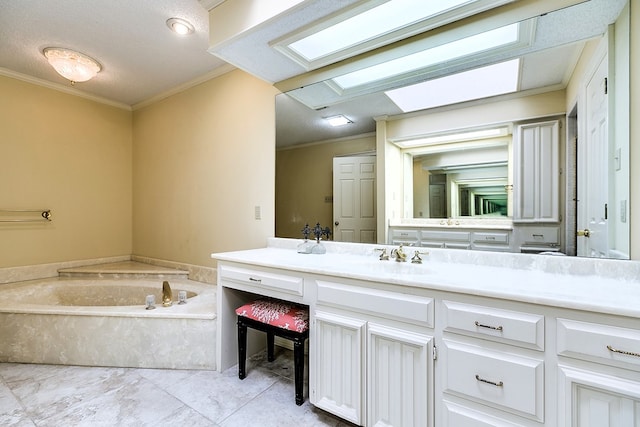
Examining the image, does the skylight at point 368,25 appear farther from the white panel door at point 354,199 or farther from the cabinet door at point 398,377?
the cabinet door at point 398,377

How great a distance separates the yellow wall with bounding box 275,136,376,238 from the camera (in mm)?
2119

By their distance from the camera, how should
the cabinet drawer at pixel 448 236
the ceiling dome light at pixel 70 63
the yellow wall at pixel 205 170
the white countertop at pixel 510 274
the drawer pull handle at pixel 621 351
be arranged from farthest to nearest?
the yellow wall at pixel 205 170, the ceiling dome light at pixel 70 63, the cabinet drawer at pixel 448 236, the white countertop at pixel 510 274, the drawer pull handle at pixel 621 351

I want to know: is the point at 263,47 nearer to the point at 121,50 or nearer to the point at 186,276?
the point at 121,50

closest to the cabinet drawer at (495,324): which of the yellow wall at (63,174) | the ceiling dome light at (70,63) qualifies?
the ceiling dome light at (70,63)

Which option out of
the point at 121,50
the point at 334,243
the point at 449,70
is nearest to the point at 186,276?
the point at 334,243

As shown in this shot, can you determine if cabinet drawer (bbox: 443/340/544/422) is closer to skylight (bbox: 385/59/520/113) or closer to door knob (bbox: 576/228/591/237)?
door knob (bbox: 576/228/591/237)

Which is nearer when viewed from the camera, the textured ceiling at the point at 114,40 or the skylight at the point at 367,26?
the skylight at the point at 367,26

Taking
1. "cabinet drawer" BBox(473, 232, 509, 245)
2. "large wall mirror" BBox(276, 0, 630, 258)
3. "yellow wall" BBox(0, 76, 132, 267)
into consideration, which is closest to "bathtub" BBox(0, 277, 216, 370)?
"yellow wall" BBox(0, 76, 132, 267)

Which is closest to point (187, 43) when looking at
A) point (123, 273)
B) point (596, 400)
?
point (123, 273)

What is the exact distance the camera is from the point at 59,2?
1800 mm

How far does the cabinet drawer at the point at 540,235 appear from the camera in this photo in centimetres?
138

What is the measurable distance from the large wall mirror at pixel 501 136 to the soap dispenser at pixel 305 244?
6.0 inches

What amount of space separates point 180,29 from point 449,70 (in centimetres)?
188

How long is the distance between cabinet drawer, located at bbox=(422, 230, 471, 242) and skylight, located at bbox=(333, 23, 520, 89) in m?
0.98
